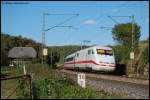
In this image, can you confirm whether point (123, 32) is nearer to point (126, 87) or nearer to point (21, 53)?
point (21, 53)

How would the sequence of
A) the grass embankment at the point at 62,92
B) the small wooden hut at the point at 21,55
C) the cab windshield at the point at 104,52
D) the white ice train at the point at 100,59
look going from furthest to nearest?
the small wooden hut at the point at 21,55 → the cab windshield at the point at 104,52 → the white ice train at the point at 100,59 → the grass embankment at the point at 62,92

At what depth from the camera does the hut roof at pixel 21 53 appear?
89.9 m

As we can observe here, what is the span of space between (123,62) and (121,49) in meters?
4.84

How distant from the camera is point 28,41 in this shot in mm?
112438

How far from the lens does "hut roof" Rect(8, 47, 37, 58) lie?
8994cm

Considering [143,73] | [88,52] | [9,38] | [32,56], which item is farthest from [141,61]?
[9,38]

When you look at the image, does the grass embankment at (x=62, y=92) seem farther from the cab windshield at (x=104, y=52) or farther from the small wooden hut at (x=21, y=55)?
the small wooden hut at (x=21, y=55)

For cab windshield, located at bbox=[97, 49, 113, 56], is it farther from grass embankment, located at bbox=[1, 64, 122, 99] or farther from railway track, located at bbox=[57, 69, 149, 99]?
grass embankment, located at bbox=[1, 64, 122, 99]

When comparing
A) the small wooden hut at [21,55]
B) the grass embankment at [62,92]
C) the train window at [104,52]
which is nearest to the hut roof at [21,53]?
the small wooden hut at [21,55]

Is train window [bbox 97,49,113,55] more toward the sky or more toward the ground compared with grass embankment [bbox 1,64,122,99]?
more toward the sky

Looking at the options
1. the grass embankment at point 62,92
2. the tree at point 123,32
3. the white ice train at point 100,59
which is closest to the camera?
the grass embankment at point 62,92

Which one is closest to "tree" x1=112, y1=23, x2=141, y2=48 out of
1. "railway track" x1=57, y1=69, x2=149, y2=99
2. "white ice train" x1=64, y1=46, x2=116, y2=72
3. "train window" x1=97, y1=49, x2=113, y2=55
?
"train window" x1=97, y1=49, x2=113, y2=55

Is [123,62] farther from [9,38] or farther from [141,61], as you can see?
[9,38]

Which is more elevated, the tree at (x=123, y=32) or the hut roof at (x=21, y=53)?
the tree at (x=123, y=32)
